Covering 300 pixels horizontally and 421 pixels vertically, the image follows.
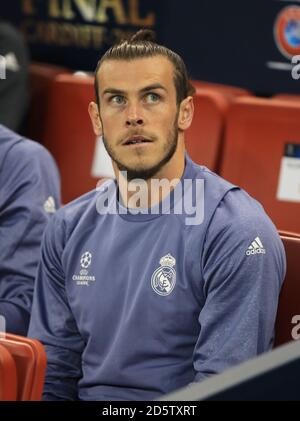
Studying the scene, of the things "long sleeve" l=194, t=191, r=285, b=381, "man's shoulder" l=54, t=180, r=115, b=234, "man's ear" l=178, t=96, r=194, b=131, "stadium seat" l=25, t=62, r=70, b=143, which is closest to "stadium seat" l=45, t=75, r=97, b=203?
"stadium seat" l=25, t=62, r=70, b=143

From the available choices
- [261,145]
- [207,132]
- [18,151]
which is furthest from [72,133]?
[18,151]

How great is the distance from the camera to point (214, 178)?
1.64 metres

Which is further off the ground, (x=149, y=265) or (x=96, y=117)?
(x=96, y=117)

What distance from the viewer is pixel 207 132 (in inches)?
99.7

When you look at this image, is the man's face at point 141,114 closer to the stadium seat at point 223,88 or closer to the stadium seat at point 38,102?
the stadium seat at point 223,88

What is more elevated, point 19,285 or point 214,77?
point 214,77

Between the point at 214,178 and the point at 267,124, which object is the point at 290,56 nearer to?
the point at 267,124

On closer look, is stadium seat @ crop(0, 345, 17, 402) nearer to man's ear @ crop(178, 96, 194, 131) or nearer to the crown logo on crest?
the crown logo on crest

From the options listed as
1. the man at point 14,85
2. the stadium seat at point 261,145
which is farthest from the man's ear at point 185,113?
the man at point 14,85

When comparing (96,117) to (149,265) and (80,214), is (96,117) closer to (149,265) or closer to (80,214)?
(80,214)

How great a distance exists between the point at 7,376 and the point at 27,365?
60 millimetres

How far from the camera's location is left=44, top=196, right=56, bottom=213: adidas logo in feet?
6.75

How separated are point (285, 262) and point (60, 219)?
42 cm

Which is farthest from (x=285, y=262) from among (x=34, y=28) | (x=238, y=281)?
(x=34, y=28)
